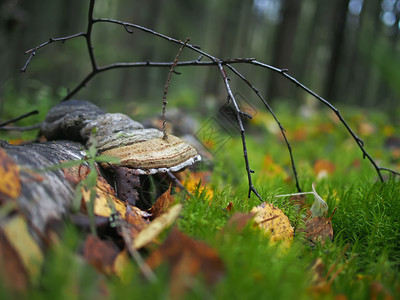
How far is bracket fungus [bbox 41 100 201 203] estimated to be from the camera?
1581 mm

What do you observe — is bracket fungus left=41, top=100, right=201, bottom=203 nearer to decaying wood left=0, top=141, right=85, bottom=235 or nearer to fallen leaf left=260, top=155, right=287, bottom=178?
decaying wood left=0, top=141, right=85, bottom=235

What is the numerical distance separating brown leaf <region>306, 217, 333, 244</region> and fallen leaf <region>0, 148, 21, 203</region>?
1321 millimetres

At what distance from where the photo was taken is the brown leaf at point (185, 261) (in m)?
0.87

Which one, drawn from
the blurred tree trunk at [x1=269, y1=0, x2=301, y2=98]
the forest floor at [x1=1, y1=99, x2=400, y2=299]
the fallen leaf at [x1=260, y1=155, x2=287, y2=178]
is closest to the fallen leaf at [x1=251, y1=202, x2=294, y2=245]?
the forest floor at [x1=1, y1=99, x2=400, y2=299]

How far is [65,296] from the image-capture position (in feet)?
2.60

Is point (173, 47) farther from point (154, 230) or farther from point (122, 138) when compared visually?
point (154, 230)

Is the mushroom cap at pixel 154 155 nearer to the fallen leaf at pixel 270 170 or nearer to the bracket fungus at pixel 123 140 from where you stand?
the bracket fungus at pixel 123 140

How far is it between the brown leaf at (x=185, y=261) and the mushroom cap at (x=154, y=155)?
60 centimetres

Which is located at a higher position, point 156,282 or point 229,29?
point 229,29

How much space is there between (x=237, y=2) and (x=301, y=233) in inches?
672

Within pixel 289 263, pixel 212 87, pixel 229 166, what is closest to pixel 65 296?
pixel 289 263

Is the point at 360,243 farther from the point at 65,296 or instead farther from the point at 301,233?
the point at 65,296

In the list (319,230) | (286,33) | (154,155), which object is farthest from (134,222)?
(286,33)

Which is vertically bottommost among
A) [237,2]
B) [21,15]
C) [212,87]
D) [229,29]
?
[212,87]
